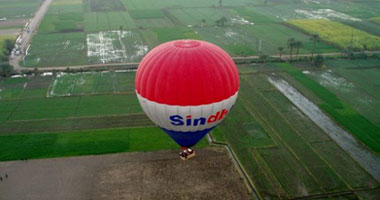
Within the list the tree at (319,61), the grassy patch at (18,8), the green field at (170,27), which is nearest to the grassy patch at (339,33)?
the green field at (170,27)

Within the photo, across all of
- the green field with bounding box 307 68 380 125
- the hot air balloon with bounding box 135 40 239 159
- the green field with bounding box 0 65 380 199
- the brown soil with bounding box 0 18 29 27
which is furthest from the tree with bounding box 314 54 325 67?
the brown soil with bounding box 0 18 29 27

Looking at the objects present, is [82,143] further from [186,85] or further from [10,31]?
[10,31]

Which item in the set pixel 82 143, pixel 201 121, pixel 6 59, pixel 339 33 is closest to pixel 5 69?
pixel 6 59

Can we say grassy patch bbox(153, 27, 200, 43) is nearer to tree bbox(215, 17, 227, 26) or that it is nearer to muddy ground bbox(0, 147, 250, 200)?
tree bbox(215, 17, 227, 26)

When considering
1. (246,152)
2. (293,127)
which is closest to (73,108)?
(246,152)

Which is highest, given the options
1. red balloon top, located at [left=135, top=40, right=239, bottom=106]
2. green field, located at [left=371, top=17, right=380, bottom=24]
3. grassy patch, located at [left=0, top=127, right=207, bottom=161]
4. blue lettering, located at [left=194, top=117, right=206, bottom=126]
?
red balloon top, located at [left=135, top=40, right=239, bottom=106]

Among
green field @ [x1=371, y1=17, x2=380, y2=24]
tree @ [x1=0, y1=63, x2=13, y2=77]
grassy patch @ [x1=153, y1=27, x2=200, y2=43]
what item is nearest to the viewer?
tree @ [x1=0, y1=63, x2=13, y2=77]

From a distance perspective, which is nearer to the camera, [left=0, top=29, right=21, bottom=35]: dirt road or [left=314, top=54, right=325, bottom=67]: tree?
[left=314, top=54, right=325, bottom=67]: tree

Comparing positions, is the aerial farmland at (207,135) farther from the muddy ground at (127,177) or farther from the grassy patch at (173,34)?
the grassy patch at (173,34)
